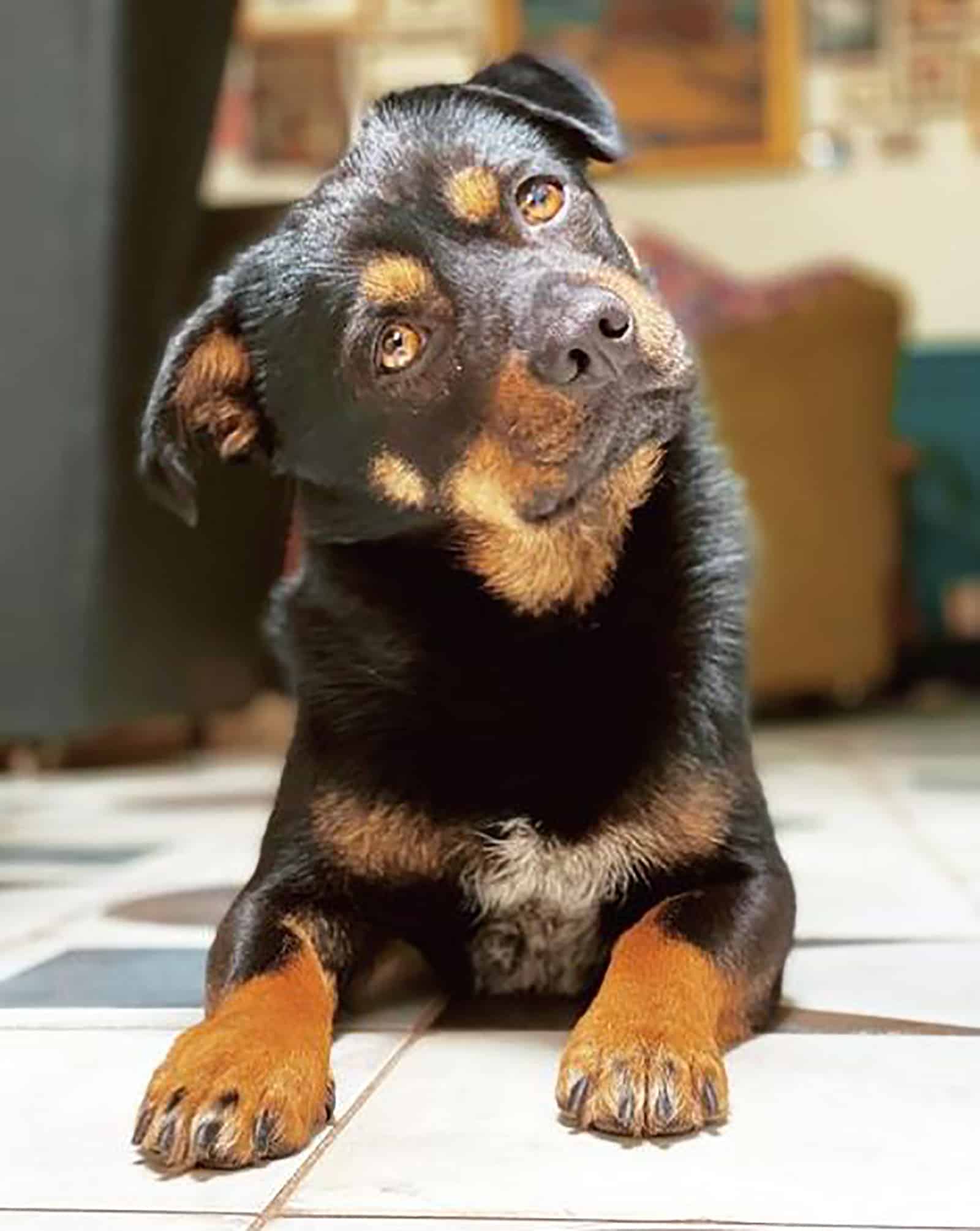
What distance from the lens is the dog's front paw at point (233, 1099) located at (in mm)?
1212

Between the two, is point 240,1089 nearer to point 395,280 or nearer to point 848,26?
point 395,280

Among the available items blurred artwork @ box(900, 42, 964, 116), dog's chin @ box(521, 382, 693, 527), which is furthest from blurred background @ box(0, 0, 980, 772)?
dog's chin @ box(521, 382, 693, 527)

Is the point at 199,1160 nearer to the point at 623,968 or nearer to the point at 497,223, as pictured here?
the point at 623,968

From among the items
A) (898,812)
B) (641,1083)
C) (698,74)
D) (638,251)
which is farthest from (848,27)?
(641,1083)

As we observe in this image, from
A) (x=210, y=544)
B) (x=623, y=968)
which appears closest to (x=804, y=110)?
(x=210, y=544)

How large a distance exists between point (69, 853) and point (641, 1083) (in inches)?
65.9

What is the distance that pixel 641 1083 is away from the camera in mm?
1255

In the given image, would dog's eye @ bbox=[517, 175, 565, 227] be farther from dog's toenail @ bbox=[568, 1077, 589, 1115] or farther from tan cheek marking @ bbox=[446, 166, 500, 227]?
dog's toenail @ bbox=[568, 1077, 589, 1115]

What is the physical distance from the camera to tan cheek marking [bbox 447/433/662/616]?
1611 mm

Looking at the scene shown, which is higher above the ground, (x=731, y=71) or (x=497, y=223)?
(x=731, y=71)

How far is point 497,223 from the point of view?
65.7 inches

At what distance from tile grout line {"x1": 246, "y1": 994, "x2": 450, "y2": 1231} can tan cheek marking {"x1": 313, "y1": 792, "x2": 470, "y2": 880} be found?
133mm

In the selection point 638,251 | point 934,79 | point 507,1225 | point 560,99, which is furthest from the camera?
point 934,79

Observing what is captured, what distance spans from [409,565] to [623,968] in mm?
443
